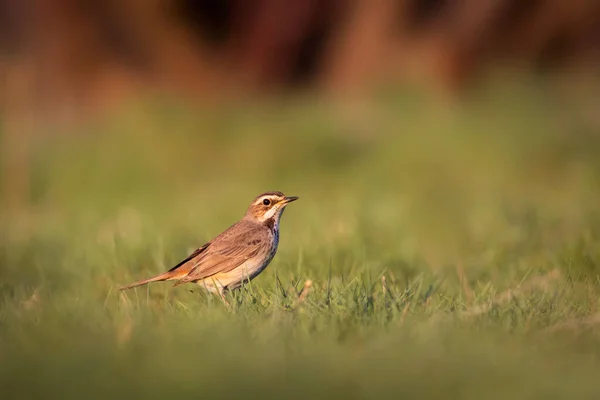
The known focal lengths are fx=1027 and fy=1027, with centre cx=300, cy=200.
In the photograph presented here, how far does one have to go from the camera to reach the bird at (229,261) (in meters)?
7.18

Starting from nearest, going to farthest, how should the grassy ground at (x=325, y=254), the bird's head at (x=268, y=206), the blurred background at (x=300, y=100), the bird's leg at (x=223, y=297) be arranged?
1. the grassy ground at (x=325, y=254)
2. the bird's leg at (x=223, y=297)
3. the bird's head at (x=268, y=206)
4. the blurred background at (x=300, y=100)

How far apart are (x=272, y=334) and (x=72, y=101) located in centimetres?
1683

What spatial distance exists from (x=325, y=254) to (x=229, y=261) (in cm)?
142

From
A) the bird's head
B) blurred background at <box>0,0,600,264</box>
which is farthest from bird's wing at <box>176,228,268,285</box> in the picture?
blurred background at <box>0,0,600,264</box>

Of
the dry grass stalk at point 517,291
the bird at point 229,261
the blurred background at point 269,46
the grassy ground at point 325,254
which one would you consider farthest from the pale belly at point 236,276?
the blurred background at point 269,46

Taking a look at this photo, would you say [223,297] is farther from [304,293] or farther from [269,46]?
[269,46]

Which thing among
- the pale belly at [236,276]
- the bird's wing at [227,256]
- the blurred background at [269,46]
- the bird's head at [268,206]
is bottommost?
the pale belly at [236,276]

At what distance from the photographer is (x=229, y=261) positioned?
721cm

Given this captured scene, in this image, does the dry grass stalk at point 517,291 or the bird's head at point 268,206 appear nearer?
the dry grass stalk at point 517,291

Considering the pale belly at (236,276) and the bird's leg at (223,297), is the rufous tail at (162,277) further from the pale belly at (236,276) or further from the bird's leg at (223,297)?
the bird's leg at (223,297)

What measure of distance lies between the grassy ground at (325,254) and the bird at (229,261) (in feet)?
A: 0.48

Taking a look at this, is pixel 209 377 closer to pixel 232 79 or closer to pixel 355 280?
pixel 355 280

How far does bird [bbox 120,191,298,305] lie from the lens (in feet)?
23.5

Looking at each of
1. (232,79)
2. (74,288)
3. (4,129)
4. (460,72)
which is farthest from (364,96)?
(74,288)
